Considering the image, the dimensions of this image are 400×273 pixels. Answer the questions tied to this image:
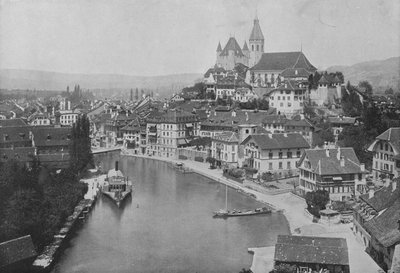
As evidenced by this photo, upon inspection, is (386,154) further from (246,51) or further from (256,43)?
(246,51)

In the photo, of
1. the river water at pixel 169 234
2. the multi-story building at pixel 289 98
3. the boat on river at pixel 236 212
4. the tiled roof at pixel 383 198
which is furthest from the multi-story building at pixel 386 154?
the multi-story building at pixel 289 98

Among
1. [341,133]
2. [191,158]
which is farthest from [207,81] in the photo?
[341,133]

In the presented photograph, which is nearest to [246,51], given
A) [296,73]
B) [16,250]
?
[296,73]

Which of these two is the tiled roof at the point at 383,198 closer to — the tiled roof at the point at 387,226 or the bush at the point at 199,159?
the tiled roof at the point at 387,226

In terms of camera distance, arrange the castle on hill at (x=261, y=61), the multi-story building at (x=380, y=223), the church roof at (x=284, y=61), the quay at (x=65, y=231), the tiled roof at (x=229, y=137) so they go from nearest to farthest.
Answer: the multi-story building at (x=380, y=223), the quay at (x=65, y=231), the tiled roof at (x=229, y=137), the castle on hill at (x=261, y=61), the church roof at (x=284, y=61)

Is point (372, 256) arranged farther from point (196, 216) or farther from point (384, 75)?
point (384, 75)

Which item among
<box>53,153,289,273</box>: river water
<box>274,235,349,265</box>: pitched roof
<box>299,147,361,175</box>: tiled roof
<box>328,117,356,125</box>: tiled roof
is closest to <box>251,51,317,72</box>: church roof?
<box>328,117,356,125</box>: tiled roof
